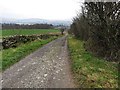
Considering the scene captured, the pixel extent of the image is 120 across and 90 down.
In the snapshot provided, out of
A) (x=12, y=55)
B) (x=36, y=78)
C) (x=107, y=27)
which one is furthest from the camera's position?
(x=12, y=55)

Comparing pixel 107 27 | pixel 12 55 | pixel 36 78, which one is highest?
pixel 107 27

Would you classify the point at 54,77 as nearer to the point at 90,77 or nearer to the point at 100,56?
the point at 90,77

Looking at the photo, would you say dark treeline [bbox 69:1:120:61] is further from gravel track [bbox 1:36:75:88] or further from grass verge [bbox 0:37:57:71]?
grass verge [bbox 0:37:57:71]

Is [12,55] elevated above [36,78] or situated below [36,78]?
below

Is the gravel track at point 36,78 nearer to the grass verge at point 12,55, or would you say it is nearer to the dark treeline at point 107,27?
the grass verge at point 12,55

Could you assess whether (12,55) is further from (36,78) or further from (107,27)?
(36,78)

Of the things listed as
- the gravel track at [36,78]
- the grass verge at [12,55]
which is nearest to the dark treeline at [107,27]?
the gravel track at [36,78]

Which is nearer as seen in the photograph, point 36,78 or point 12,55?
point 36,78

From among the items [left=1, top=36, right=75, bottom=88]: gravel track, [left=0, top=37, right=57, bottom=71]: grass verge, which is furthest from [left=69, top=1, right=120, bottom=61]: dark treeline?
[left=0, top=37, right=57, bottom=71]: grass verge

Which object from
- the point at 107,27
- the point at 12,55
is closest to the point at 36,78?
the point at 107,27

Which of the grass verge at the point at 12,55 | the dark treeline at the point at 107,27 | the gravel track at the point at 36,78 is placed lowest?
the grass verge at the point at 12,55

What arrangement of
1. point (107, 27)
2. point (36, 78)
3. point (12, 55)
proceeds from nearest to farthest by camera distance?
point (36, 78) < point (107, 27) < point (12, 55)

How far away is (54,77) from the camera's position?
10.7m

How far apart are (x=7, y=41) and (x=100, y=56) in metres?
12.8
